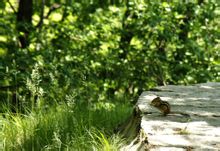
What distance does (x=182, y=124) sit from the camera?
11.5ft

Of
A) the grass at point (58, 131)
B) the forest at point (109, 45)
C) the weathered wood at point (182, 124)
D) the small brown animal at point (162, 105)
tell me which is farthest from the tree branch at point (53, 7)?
the small brown animal at point (162, 105)

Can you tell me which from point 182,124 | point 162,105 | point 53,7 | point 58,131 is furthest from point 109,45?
point 58,131

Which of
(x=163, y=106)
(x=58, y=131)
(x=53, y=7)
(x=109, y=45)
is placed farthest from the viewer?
(x=53, y=7)

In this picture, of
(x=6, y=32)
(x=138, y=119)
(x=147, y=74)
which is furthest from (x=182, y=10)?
(x=138, y=119)

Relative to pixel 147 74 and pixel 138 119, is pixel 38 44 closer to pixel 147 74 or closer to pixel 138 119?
pixel 147 74

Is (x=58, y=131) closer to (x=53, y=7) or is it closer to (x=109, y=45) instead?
(x=109, y=45)

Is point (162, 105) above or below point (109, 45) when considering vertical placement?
below

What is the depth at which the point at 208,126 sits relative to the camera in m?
3.48

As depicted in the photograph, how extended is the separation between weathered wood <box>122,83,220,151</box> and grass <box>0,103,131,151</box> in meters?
0.29

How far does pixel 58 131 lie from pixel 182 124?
0.95 metres

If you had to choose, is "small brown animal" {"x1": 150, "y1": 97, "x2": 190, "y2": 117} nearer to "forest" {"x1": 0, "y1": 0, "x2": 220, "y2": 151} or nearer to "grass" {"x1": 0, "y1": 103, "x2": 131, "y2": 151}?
"grass" {"x1": 0, "y1": 103, "x2": 131, "y2": 151}

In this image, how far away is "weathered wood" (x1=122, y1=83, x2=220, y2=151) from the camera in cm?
306

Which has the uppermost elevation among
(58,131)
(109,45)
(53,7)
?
(53,7)

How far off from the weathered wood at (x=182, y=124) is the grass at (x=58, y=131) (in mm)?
294
